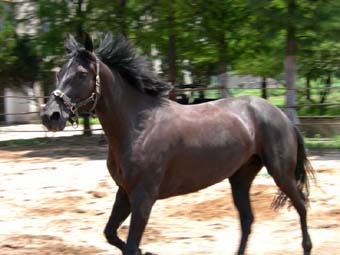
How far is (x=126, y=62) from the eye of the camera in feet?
15.8

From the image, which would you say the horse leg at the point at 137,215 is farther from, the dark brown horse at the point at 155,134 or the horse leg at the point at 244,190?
the horse leg at the point at 244,190

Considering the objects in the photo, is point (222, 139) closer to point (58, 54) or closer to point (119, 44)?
point (119, 44)

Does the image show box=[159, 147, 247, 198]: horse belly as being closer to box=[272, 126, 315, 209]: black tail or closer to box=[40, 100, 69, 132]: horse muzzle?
box=[272, 126, 315, 209]: black tail

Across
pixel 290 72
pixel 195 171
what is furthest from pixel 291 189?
pixel 290 72

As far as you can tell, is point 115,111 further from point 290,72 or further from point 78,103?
point 290,72

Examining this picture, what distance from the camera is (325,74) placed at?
65.9 feet

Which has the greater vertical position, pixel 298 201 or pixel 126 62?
pixel 126 62

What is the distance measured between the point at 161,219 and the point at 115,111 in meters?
2.54

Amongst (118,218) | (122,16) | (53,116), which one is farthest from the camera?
(122,16)

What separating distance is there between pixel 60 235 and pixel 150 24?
10.4m

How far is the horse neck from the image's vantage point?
461 cm

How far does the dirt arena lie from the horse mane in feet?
5.71

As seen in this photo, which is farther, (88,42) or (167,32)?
(167,32)

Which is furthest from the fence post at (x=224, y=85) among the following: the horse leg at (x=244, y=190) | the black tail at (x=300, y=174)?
the horse leg at (x=244, y=190)
